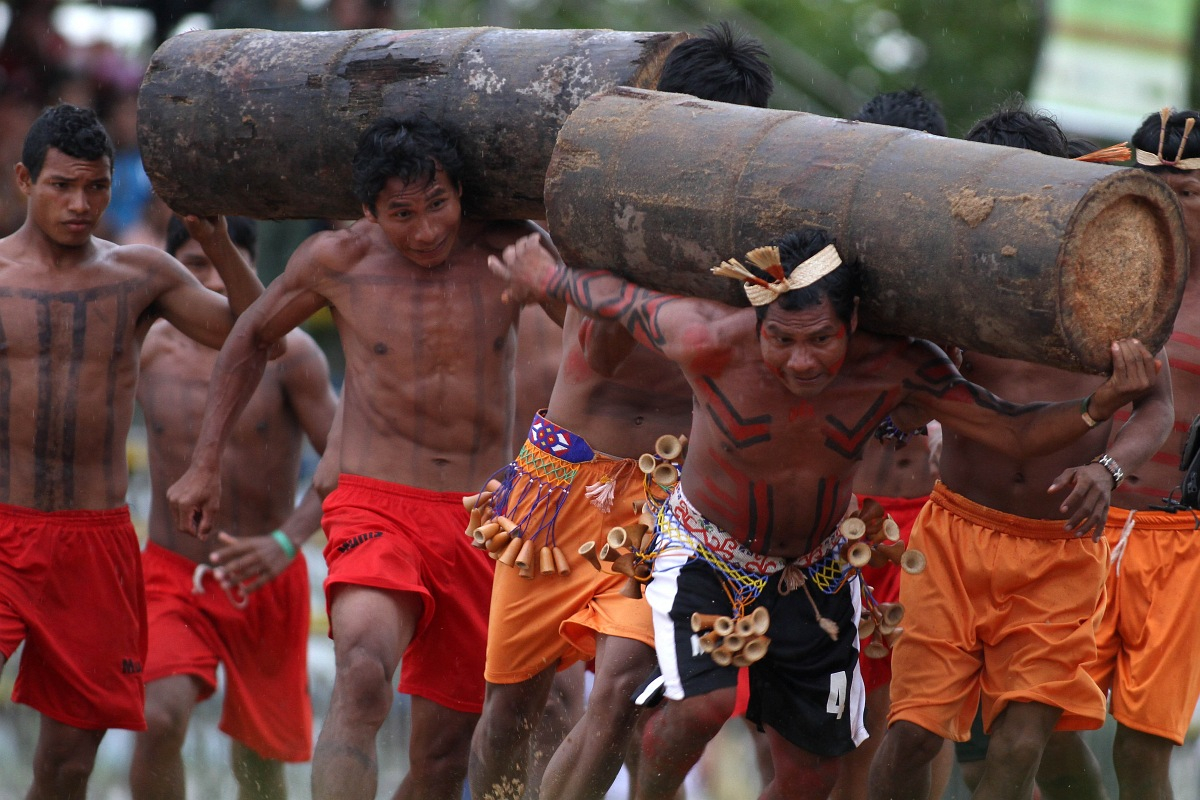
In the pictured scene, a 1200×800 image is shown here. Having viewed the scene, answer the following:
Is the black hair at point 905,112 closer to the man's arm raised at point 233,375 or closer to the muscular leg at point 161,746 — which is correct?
the man's arm raised at point 233,375

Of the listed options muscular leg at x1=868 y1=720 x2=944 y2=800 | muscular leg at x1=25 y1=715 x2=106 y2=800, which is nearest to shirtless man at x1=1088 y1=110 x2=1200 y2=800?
muscular leg at x1=868 y1=720 x2=944 y2=800

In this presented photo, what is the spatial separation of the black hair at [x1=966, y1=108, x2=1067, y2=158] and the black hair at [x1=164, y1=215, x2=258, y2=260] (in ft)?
10.3

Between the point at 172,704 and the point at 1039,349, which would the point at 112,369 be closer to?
the point at 172,704

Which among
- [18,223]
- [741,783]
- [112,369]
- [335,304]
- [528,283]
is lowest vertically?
[741,783]

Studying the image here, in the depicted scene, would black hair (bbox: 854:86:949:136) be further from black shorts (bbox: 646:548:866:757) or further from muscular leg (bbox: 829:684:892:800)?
black shorts (bbox: 646:548:866:757)

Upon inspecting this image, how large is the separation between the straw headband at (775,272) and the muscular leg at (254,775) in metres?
3.53

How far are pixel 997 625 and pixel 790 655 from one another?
0.93m

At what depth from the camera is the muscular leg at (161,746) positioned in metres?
6.59

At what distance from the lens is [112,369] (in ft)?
20.4

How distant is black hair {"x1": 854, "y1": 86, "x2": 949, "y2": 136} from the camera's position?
6176 mm

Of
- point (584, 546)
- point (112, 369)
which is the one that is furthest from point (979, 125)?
point (112, 369)

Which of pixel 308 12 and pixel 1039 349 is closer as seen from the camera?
pixel 1039 349

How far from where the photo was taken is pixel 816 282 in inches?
171

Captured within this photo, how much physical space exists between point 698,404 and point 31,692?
2.72 metres
